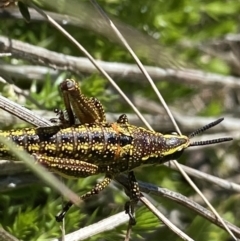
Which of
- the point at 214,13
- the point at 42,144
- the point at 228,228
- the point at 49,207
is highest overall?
Result: the point at 214,13

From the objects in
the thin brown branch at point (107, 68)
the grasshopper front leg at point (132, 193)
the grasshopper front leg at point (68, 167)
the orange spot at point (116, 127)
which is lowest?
the grasshopper front leg at point (132, 193)

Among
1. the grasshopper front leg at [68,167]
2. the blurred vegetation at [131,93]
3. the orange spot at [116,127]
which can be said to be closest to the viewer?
the grasshopper front leg at [68,167]

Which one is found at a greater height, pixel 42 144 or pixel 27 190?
pixel 42 144

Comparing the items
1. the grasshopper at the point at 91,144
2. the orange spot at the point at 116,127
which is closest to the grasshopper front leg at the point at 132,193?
the grasshopper at the point at 91,144

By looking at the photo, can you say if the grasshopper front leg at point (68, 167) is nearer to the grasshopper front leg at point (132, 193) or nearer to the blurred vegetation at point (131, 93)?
the grasshopper front leg at point (132, 193)

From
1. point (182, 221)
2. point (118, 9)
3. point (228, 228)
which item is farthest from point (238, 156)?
point (228, 228)

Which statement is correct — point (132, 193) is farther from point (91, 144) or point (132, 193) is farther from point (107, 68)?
point (107, 68)

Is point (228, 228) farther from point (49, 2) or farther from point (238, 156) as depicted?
point (238, 156)
